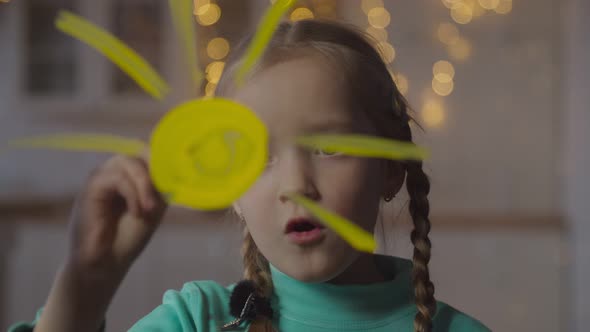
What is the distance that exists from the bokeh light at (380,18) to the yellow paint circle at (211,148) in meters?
1.30

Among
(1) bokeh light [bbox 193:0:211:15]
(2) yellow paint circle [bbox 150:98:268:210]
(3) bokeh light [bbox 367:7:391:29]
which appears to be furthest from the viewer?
A: (3) bokeh light [bbox 367:7:391:29]

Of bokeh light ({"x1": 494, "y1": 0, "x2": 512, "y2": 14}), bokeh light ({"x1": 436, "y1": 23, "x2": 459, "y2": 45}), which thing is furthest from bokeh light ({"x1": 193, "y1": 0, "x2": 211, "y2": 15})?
bokeh light ({"x1": 494, "y1": 0, "x2": 512, "y2": 14})

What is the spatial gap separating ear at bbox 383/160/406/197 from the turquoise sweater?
6 centimetres

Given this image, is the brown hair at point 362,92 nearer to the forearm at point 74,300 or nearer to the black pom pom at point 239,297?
the black pom pom at point 239,297

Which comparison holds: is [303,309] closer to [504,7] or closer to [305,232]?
[305,232]

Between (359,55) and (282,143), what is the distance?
4.5 inches

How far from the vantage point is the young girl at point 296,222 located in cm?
38

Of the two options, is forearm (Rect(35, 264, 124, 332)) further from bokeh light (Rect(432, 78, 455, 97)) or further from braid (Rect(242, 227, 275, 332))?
bokeh light (Rect(432, 78, 455, 97))

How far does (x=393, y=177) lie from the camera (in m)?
0.50

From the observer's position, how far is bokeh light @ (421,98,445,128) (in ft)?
5.46

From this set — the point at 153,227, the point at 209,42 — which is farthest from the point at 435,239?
the point at 153,227

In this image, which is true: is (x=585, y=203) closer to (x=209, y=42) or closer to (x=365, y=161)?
(x=209, y=42)

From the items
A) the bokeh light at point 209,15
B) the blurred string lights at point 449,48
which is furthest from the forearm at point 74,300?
the blurred string lights at point 449,48

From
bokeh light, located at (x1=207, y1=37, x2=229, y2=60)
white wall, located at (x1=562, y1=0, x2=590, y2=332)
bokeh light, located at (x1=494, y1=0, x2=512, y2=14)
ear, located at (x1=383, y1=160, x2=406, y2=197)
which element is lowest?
white wall, located at (x1=562, y1=0, x2=590, y2=332)
